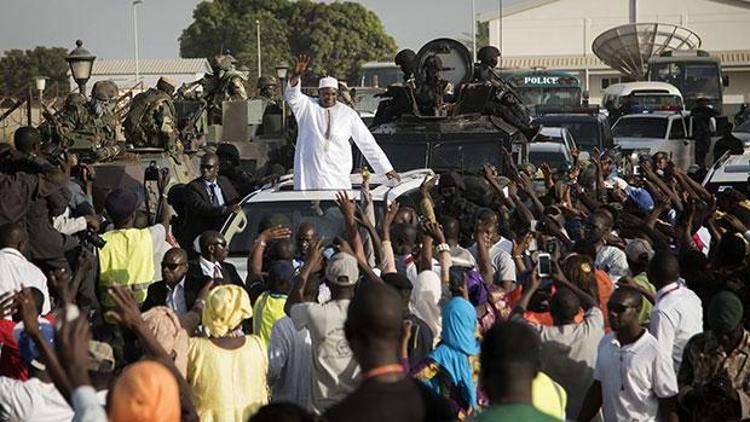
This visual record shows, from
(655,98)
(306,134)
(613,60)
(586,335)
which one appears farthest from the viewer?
(613,60)

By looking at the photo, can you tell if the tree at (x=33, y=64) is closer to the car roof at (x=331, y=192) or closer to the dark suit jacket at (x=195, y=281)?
the car roof at (x=331, y=192)

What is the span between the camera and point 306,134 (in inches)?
521

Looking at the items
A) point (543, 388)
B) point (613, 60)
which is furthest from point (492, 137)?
point (613, 60)

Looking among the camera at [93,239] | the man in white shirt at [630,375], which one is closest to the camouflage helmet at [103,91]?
the camera at [93,239]

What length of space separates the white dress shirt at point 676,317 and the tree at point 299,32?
8016cm

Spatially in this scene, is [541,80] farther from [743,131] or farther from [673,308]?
[673,308]

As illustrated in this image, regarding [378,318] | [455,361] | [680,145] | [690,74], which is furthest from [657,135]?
[378,318]

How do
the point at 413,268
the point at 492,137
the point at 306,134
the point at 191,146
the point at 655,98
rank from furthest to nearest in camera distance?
the point at 655,98
the point at 191,146
the point at 492,137
the point at 306,134
the point at 413,268

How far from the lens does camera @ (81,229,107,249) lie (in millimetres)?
10148

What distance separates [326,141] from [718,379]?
617 cm

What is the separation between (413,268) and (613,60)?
41.9 meters

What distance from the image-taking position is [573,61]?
239ft

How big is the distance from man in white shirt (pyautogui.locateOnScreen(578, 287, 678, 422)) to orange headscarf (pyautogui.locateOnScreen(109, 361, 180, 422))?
9.32 feet

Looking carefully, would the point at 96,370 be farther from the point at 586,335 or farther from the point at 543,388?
the point at 586,335
